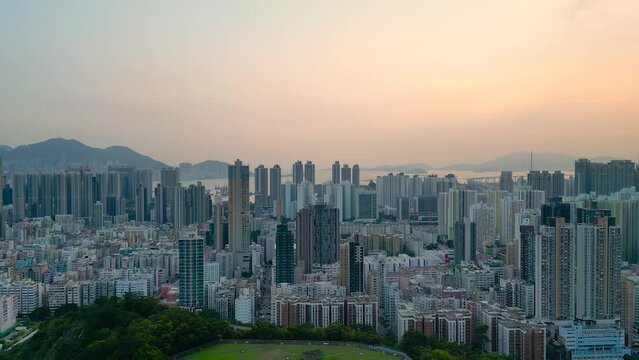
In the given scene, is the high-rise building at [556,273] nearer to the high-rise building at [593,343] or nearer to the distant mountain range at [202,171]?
the high-rise building at [593,343]

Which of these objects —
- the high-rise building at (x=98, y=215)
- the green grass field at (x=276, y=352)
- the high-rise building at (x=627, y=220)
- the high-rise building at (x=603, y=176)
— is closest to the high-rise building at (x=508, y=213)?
the high-rise building at (x=603, y=176)

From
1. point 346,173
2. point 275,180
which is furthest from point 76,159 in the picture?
point 346,173

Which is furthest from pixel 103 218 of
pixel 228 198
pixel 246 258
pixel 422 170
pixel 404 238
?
pixel 422 170

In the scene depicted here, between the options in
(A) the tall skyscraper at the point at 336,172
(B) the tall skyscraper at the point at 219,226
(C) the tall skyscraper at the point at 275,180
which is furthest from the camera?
(A) the tall skyscraper at the point at 336,172

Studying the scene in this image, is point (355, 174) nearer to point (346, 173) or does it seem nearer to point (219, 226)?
point (346, 173)

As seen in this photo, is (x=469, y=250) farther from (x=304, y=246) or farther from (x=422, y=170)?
(x=422, y=170)

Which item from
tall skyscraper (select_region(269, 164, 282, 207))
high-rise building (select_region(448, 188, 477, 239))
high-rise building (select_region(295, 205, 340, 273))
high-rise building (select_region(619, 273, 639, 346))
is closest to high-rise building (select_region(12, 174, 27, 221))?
tall skyscraper (select_region(269, 164, 282, 207))
